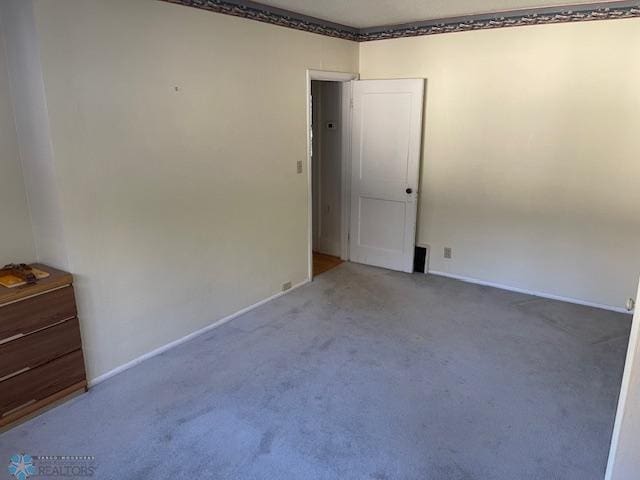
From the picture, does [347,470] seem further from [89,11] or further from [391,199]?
[391,199]

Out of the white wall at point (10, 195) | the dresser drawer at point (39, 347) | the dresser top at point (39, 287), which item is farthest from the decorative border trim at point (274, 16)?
the dresser drawer at point (39, 347)

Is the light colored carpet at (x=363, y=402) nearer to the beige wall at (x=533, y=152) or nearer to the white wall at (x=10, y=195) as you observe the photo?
the beige wall at (x=533, y=152)

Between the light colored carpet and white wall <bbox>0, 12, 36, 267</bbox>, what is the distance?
982 millimetres

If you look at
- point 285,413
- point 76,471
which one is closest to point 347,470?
point 285,413

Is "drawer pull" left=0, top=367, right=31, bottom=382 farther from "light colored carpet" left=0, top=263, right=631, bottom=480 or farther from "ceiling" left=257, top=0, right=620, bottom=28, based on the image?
"ceiling" left=257, top=0, right=620, bottom=28

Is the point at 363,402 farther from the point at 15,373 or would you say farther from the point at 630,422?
the point at 15,373

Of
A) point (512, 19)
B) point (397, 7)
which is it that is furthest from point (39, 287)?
point (512, 19)

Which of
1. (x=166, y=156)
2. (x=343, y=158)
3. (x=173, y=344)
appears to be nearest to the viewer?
(x=166, y=156)

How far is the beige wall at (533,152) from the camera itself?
3.76m

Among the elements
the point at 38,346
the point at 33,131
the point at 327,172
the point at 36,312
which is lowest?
the point at 38,346

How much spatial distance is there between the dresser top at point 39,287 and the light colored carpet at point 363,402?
0.73 meters

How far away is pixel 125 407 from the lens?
272cm

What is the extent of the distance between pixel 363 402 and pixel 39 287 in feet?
6.37

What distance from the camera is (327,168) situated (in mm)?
5488
